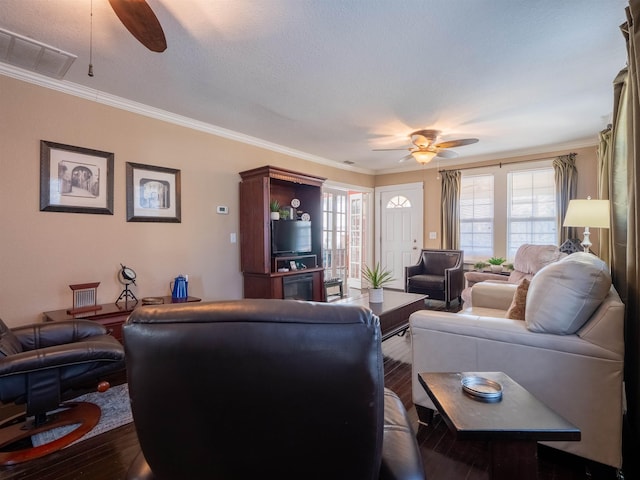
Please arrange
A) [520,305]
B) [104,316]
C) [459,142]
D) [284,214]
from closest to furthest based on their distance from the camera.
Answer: [520,305]
[104,316]
[459,142]
[284,214]

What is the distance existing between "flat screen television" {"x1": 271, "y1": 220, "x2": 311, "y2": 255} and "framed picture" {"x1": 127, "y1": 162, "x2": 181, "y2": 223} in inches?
47.6

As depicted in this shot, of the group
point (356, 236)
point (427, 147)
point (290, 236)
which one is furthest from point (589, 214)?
point (356, 236)

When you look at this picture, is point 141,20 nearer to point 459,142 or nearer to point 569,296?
point 569,296

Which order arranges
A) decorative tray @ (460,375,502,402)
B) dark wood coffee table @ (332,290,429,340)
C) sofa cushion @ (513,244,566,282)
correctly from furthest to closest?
sofa cushion @ (513,244,566,282) < dark wood coffee table @ (332,290,429,340) < decorative tray @ (460,375,502,402)

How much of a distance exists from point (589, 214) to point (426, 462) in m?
3.07

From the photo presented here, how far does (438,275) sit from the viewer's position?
557 cm

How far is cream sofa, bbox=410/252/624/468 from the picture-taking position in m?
1.53

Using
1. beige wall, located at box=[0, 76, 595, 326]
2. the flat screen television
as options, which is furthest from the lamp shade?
beige wall, located at box=[0, 76, 595, 326]

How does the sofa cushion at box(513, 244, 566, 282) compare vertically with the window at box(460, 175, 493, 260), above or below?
below

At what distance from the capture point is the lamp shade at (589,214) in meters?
3.20

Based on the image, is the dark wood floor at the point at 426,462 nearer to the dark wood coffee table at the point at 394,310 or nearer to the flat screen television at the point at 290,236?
the dark wood coffee table at the point at 394,310

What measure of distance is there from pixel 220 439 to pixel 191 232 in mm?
3429

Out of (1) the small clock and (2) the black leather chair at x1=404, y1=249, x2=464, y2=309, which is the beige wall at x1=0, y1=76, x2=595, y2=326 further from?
(2) the black leather chair at x1=404, y1=249, x2=464, y2=309

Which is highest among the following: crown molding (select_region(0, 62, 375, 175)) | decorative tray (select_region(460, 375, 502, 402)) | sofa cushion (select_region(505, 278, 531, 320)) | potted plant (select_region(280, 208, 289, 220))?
crown molding (select_region(0, 62, 375, 175))
